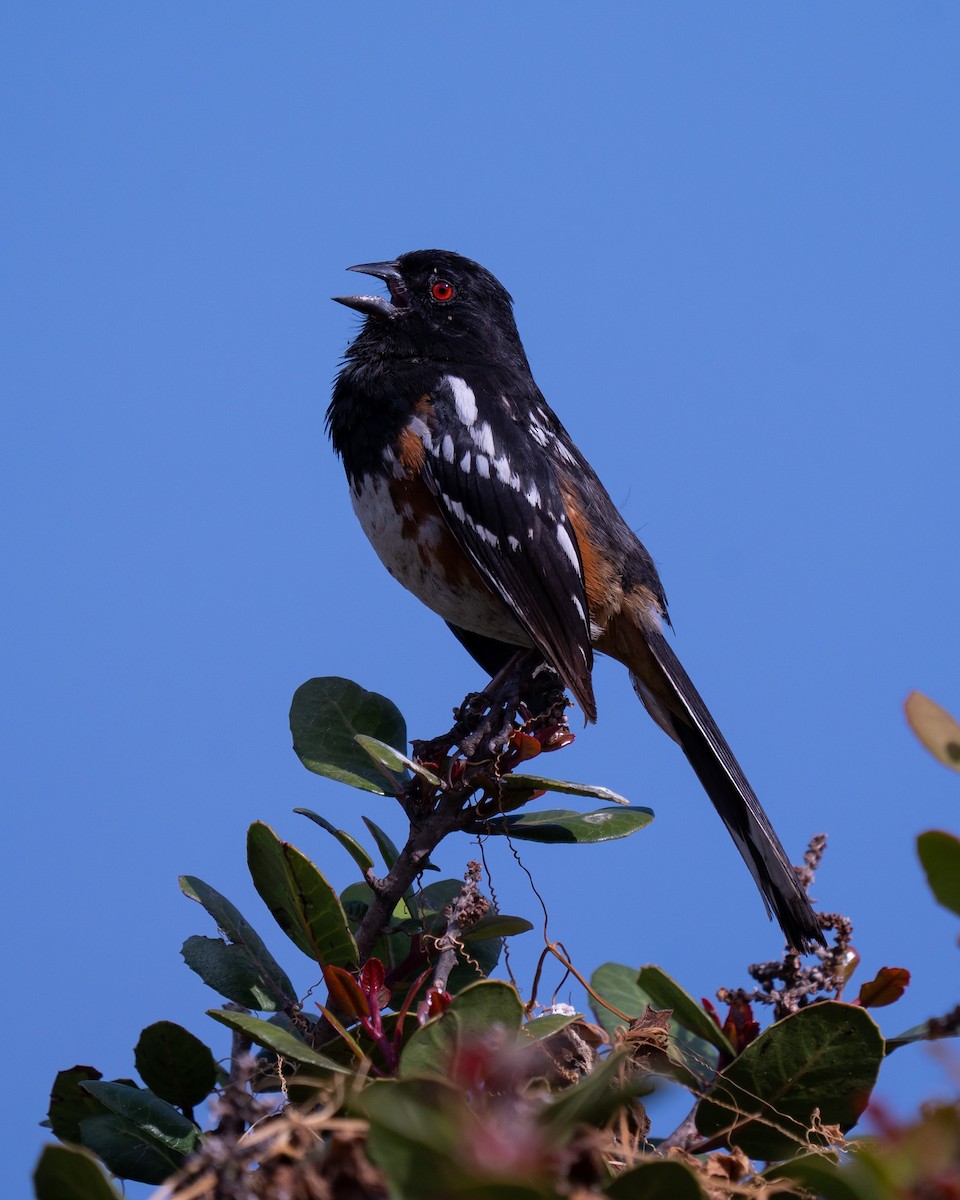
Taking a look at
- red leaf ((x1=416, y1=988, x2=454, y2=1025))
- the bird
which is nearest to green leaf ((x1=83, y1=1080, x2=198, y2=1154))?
red leaf ((x1=416, y1=988, x2=454, y2=1025))

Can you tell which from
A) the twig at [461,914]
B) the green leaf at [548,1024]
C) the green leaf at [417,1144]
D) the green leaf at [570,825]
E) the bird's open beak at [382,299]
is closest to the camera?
the green leaf at [417,1144]

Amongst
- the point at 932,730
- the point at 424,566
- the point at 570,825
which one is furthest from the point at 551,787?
the point at 424,566

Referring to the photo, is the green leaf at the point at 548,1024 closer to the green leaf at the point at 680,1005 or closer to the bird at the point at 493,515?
the green leaf at the point at 680,1005

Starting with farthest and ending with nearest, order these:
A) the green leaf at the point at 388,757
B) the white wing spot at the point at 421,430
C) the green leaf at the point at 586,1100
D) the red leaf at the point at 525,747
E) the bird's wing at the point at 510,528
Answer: the white wing spot at the point at 421,430, the bird's wing at the point at 510,528, the red leaf at the point at 525,747, the green leaf at the point at 388,757, the green leaf at the point at 586,1100

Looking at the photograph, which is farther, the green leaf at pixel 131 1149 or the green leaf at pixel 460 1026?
the green leaf at pixel 131 1149

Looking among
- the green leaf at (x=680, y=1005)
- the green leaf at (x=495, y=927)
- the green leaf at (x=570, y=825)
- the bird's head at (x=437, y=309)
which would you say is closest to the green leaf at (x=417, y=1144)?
the green leaf at (x=680, y=1005)

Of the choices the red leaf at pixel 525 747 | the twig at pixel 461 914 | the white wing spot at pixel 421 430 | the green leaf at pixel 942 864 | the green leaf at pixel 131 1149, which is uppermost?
the white wing spot at pixel 421 430

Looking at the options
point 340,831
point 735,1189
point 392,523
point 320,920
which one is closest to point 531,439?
point 392,523

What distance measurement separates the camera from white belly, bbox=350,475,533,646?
3.19m

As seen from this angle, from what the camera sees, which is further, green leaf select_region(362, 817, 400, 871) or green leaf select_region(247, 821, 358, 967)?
green leaf select_region(362, 817, 400, 871)

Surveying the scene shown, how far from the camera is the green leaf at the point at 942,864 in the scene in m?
0.90

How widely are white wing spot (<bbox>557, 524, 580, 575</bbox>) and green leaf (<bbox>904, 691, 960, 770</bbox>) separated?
A: 236 cm

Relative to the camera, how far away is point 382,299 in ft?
12.0

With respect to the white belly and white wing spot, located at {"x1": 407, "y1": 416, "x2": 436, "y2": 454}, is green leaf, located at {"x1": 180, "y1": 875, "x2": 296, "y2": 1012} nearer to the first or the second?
the white belly
